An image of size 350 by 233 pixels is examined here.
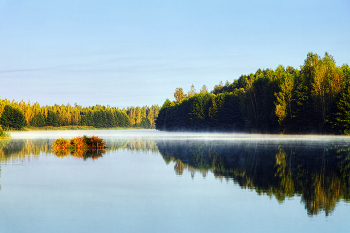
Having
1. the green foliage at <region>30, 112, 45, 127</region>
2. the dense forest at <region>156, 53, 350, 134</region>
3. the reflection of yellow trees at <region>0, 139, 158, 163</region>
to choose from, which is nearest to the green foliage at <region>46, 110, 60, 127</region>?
the green foliage at <region>30, 112, 45, 127</region>

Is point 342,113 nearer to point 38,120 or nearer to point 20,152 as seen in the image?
point 20,152

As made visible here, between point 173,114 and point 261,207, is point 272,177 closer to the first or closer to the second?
point 261,207

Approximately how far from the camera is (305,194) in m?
9.41

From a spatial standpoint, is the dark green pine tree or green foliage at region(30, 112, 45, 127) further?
green foliage at region(30, 112, 45, 127)

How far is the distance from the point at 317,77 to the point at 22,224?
59.4 meters

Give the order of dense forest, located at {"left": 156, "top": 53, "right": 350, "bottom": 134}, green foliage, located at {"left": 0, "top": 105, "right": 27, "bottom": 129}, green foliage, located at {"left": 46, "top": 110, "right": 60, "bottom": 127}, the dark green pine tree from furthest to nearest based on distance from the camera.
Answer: green foliage, located at {"left": 46, "top": 110, "right": 60, "bottom": 127} → green foliage, located at {"left": 0, "top": 105, "right": 27, "bottom": 129} → dense forest, located at {"left": 156, "top": 53, "right": 350, "bottom": 134} → the dark green pine tree

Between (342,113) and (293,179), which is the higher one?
(342,113)

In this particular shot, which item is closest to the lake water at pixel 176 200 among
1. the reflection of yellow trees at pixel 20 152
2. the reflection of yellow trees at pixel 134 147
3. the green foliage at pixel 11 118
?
the reflection of yellow trees at pixel 20 152

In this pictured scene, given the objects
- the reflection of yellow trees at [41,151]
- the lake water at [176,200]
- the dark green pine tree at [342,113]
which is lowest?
→ the lake water at [176,200]

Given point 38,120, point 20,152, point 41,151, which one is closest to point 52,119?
point 38,120

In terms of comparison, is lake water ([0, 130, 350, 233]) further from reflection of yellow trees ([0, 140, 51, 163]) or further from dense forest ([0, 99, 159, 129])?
dense forest ([0, 99, 159, 129])

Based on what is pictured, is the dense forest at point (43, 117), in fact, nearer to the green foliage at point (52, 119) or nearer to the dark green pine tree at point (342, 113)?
the green foliage at point (52, 119)

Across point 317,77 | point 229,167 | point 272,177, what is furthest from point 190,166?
point 317,77

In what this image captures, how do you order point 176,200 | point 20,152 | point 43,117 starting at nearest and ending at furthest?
point 176,200 → point 20,152 → point 43,117
